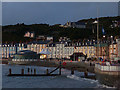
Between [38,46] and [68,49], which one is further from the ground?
[38,46]

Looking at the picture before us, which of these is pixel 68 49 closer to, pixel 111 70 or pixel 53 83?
pixel 53 83

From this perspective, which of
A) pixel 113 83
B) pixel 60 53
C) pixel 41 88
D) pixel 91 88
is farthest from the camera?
pixel 60 53

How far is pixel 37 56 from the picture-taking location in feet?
555

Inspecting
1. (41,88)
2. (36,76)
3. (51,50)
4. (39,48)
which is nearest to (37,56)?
(51,50)

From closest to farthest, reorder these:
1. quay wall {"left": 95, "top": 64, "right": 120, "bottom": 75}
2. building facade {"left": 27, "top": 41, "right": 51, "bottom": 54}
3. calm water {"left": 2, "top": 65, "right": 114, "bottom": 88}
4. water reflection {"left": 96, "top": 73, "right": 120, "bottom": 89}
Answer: water reflection {"left": 96, "top": 73, "right": 120, "bottom": 89} < quay wall {"left": 95, "top": 64, "right": 120, "bottom": 75} < calm water {"left": 2, "top": 65, "right": 114, "bottom": 88} < building facade {"left": 27, "top": 41, "right": 51, "bottom": 54}

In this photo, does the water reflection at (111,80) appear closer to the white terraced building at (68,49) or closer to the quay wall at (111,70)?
the quay wall at (111,70)

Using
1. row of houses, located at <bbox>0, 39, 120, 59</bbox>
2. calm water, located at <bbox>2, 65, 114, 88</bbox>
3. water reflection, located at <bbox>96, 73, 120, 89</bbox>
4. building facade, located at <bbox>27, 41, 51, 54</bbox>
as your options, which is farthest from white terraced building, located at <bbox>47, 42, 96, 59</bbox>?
water reflection, located at <bbox>96, 73, 120, 89</bbox>

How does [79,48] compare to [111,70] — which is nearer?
[111,70]

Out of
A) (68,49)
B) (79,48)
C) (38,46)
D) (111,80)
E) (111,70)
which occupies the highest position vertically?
(38,46)

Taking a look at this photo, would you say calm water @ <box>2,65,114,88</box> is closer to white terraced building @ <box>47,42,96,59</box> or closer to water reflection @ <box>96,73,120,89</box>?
water reflection @ <box>96,73,120,89</box>

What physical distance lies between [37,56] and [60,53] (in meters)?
13.2

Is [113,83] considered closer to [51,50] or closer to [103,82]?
[103,82]

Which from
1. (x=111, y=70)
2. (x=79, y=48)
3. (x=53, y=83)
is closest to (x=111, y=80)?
(x=111, y=70)

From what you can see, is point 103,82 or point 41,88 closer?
point 103,82
